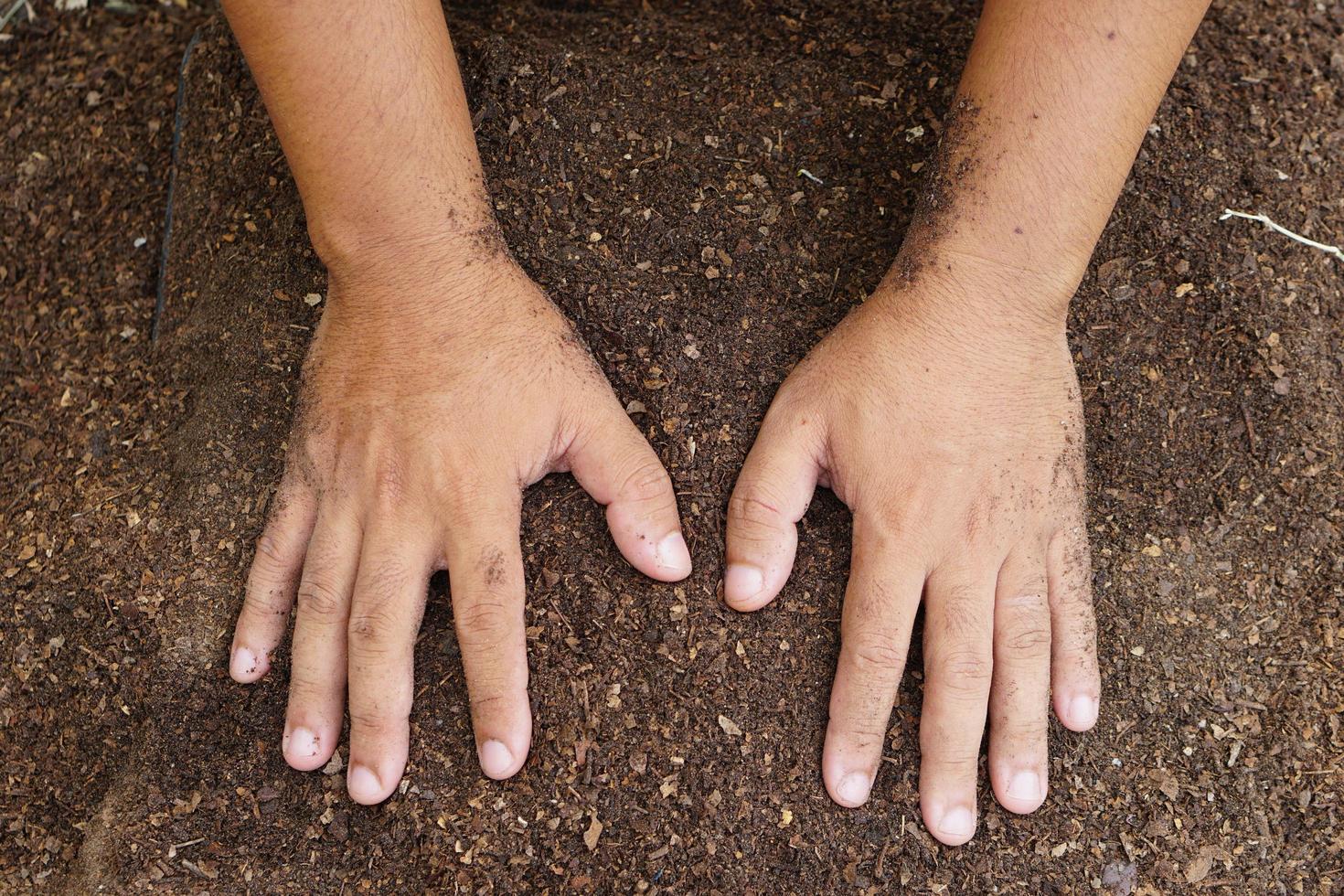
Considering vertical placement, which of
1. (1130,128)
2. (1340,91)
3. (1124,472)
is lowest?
(1124,472)

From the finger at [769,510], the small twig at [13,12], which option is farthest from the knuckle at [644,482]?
the small twig at [13,12]

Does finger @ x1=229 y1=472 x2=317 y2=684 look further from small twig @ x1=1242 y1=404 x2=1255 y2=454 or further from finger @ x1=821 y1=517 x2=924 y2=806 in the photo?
small twig @ x1=1242 y1=404 x2=1255 y2=454

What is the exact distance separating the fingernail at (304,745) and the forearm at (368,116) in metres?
0.64

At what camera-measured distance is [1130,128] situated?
139 cm

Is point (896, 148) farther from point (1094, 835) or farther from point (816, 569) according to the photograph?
point (1094, 835)

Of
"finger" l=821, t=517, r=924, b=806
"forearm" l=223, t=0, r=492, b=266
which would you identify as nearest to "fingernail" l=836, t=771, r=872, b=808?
"finger" l=821, t=517, r=924, b=806

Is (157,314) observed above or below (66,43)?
below

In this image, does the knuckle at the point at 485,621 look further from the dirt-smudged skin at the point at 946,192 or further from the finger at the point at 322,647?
the dirt-smudged skin at the point at 946,192

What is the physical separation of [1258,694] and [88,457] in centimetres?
177

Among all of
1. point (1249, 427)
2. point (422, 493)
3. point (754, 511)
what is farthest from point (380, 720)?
point (1249, 427)

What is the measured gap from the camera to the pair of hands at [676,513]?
137cm

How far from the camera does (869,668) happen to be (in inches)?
53.4

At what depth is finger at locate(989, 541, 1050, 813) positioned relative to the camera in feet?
4.58

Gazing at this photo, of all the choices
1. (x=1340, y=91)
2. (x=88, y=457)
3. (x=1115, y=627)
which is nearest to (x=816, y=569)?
(x=1115, y=627)
